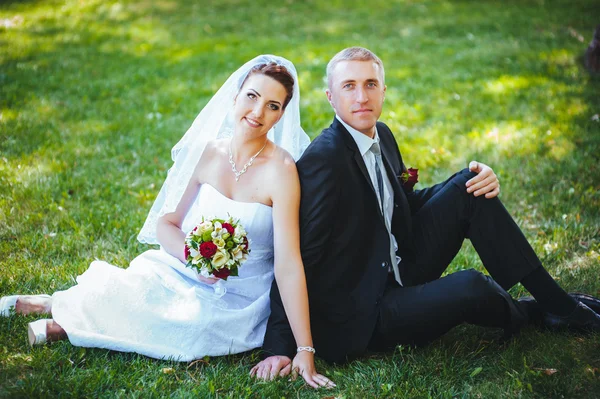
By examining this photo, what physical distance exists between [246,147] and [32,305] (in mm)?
1921

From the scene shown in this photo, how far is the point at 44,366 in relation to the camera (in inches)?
135

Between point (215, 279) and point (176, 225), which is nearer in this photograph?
point (215, 279)

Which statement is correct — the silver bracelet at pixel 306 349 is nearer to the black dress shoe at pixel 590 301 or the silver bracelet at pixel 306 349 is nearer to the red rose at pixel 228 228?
the red rose at pixel 228 228

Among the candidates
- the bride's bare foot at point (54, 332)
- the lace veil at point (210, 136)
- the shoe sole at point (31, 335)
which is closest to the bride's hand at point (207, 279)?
the lace veil at point (210, 136)

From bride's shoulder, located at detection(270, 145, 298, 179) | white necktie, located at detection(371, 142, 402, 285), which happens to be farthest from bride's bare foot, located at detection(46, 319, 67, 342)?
white necktie, located at detection(371, 142, 402, 285)

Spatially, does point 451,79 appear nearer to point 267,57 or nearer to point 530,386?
point 267,57

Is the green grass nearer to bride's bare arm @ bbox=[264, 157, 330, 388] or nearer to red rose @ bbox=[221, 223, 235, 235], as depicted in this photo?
bride's bare arm @ bbox=[264, 157, 330, 388]

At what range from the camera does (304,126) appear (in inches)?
316

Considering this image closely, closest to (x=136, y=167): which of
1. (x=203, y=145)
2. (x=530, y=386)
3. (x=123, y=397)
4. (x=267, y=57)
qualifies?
(x=203, y=145)

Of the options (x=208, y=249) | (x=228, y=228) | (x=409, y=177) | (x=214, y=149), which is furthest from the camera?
(x=409, y=177)

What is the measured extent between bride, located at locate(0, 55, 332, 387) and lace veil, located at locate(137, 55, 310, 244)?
0.04 ft

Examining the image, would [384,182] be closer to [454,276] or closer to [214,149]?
[454,276]

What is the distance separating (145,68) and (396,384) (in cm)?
863

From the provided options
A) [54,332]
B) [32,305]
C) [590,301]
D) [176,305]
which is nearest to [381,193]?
[176,305]
